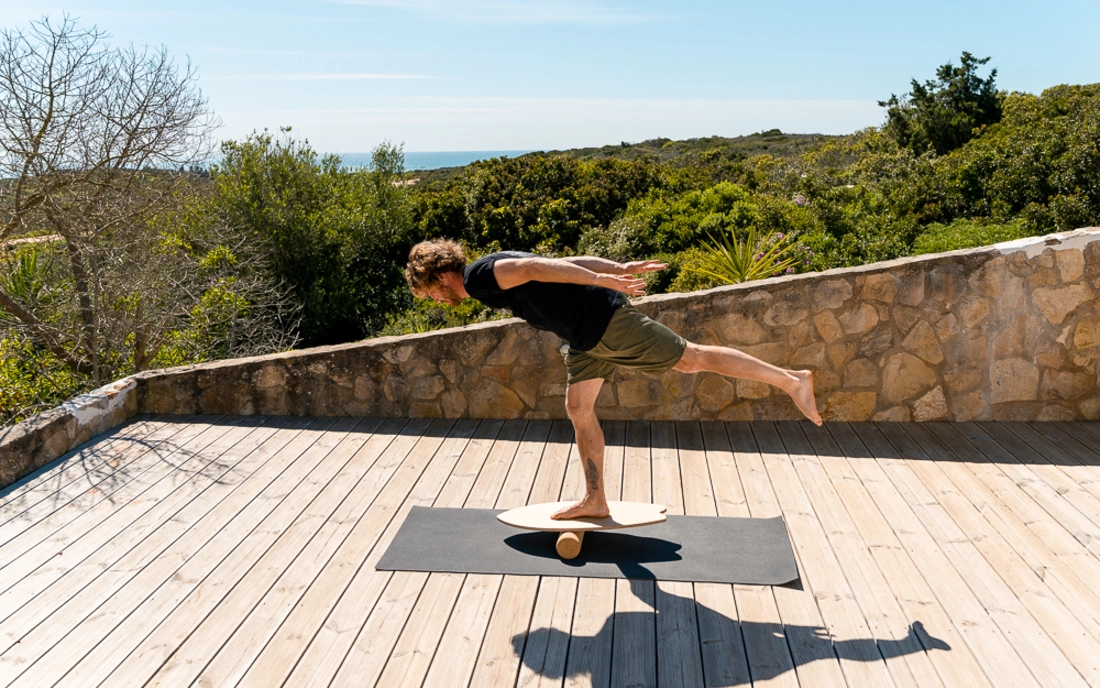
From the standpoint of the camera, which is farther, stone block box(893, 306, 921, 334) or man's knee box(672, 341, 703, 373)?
stone block box(893, 306, 921, 334)

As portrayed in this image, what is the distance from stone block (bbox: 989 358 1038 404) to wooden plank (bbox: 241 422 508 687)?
289cm

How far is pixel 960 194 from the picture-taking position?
10570 mm

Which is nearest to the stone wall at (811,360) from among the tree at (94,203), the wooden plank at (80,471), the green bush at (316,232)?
the wooden plank at (80,471)

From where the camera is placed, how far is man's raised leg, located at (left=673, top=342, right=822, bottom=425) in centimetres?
311

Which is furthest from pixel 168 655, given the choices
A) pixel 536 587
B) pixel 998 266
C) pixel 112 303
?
pixel 112 303

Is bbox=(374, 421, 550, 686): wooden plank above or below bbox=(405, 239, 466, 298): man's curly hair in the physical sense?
below

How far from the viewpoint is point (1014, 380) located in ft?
15.0

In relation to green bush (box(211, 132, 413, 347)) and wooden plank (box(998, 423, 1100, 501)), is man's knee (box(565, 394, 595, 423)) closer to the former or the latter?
wooden plank (box(998, 423, 1100, 501))

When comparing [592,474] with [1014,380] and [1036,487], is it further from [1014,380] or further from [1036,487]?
[1014,380]

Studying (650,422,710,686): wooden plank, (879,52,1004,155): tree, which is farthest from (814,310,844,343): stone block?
(879,52,1004,155): tree

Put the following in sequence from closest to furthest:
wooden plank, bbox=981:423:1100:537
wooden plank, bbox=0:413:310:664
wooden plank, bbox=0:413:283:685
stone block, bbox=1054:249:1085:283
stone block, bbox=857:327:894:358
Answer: wooden plank, bbox=0:413:283:685 → wooden plank, bbox=0:413:310:664 → wooden plank, bbox=981:423:1100:537 → stone block, bbox=1054:249:1085:283 → stone block, bbox=857:327:894:358

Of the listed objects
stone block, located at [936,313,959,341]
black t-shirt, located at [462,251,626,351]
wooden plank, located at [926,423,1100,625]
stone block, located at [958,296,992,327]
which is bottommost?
wooden plank, located at [926,423,1100,625]

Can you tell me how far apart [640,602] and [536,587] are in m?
0.37

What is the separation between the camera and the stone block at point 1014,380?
180 inches
